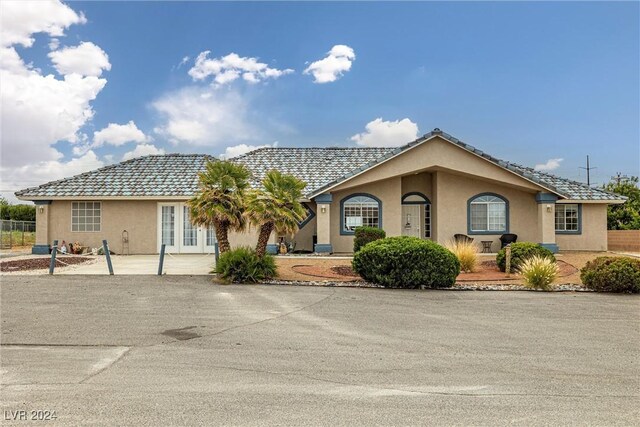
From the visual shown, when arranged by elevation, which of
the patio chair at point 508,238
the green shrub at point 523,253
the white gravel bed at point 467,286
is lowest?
the white gravel bed at point 467,286

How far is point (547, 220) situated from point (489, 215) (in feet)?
8.63

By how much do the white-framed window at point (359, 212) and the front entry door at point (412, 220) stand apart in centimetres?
194

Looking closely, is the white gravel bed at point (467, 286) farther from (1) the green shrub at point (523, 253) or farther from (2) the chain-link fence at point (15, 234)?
(2) the chain-link fence at point (15, 234)

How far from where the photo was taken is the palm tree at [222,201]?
13.5m

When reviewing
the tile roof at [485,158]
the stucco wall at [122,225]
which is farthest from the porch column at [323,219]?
the stucco wall at [122,225]

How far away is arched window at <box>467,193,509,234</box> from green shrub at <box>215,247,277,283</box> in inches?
523

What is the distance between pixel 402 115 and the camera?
24.4 meters

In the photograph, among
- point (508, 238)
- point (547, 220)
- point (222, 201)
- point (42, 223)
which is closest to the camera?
point (222, 201)

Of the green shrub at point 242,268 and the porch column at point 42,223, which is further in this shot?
the porch column at point 42,223

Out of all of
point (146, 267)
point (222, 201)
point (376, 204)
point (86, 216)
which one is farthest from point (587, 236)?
point (86, 216)

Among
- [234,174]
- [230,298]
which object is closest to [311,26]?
[234,174]

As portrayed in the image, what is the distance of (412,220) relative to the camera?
23.3 m

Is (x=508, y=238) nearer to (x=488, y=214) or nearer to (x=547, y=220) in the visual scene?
(x=488, y=214)

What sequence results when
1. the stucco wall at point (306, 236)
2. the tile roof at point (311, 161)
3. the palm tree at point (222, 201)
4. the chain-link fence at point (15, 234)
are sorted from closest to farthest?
1. the palm tree at point (222, 201)
2. the stucco wall at point (306, 236)
3. the tile roof at point (311, 161)
4. the chain-link fence at point (15, 234)
